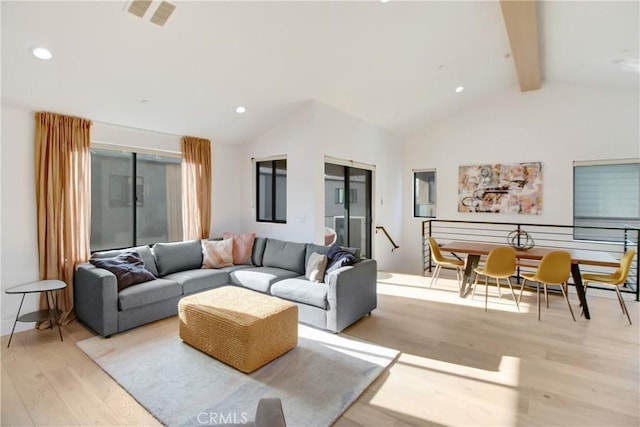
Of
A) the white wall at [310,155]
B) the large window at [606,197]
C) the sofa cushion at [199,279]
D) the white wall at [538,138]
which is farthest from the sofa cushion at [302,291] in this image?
the large window at [606,197]

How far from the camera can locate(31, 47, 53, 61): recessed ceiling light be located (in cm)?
276

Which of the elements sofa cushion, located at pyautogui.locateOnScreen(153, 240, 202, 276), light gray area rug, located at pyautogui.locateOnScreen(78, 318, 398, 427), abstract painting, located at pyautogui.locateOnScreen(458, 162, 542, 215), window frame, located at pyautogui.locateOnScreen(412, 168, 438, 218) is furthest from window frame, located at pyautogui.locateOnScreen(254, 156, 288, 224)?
abstract painting, located at pyautogui.locateOnScreen(458, 162, 542, 215)

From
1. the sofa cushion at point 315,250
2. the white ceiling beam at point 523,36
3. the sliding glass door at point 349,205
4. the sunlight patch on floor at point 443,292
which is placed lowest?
the sunlight patch on floor at point 443,292

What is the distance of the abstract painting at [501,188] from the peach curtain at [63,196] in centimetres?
624

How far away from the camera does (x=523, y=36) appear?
→ 3766mm

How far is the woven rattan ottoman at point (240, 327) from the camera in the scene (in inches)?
104

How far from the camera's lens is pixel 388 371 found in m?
2.69

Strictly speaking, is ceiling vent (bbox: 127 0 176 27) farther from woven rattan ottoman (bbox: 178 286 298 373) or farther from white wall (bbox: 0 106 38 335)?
woven rattan ottoman (bbox: 178 286 298 373)

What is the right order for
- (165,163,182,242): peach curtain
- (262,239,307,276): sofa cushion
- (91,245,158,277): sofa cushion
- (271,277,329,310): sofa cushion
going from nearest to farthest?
(271,277,329,310): sofa cushion, (91,245,158,277): sofa cushion, (262,239,307,276): sofa cushion, (165,163,182,242): peach curtain

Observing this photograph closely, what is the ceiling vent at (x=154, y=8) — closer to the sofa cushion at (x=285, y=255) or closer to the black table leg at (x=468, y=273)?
the sofa cushion at (x=285, y=255)

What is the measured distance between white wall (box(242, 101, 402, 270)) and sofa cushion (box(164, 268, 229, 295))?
1198mm

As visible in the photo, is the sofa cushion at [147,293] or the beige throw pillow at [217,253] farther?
the beige throw pillow at [217,253]

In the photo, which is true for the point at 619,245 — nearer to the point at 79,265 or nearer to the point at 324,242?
the point at 324,242

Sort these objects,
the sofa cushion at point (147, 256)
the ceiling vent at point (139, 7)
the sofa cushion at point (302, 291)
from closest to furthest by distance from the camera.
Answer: the ceiling vent at point (139, 7)
the sofa cushion at point (302, 291)
the sofa cushion at point (147, 256)
